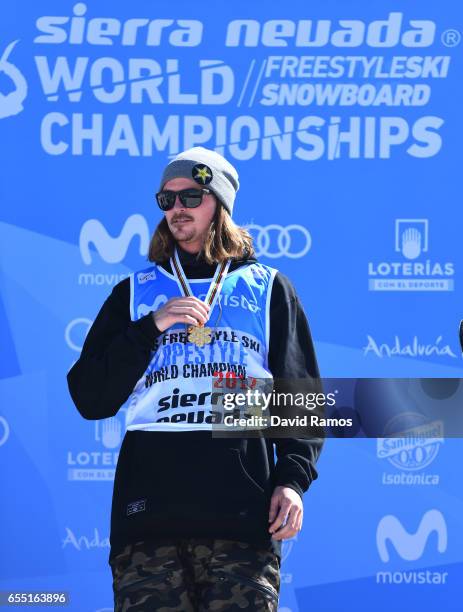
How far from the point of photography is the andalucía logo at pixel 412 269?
4055mm

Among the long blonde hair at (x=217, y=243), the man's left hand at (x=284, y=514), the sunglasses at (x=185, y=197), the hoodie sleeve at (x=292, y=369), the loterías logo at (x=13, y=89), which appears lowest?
the man's left hand at (x=284, y=514)

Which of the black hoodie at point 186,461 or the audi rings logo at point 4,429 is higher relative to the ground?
the audi rings logo at point 4,429

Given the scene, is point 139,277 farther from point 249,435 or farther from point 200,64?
point 200,64

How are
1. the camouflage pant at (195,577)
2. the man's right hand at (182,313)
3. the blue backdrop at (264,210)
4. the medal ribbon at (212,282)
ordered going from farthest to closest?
the blue backdrop at (264,210) → the medal ribbon at (212,282) → the man's right hand at (182,313) → the camouflage pant at (195,577)

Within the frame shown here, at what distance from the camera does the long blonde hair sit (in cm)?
249

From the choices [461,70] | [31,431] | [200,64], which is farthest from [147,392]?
[461,70]

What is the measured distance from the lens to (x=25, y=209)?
161 inches

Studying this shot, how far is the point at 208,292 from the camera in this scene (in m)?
2.45

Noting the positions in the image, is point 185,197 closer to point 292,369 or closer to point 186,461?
point 292,369

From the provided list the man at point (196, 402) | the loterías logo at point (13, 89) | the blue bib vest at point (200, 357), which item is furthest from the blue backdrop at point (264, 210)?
the blue bib vest at point (200, 357)

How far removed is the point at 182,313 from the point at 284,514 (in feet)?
1.60

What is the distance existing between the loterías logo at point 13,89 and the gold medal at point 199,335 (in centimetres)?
205

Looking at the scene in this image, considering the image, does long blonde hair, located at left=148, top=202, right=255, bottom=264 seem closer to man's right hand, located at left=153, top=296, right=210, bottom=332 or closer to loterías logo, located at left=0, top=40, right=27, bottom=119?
man's right hand, located at left=153, top=296, right=210, bottom=332

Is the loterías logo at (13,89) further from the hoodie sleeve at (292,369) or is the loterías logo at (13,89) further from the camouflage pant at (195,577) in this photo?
the camouflage pant at (195,577)
